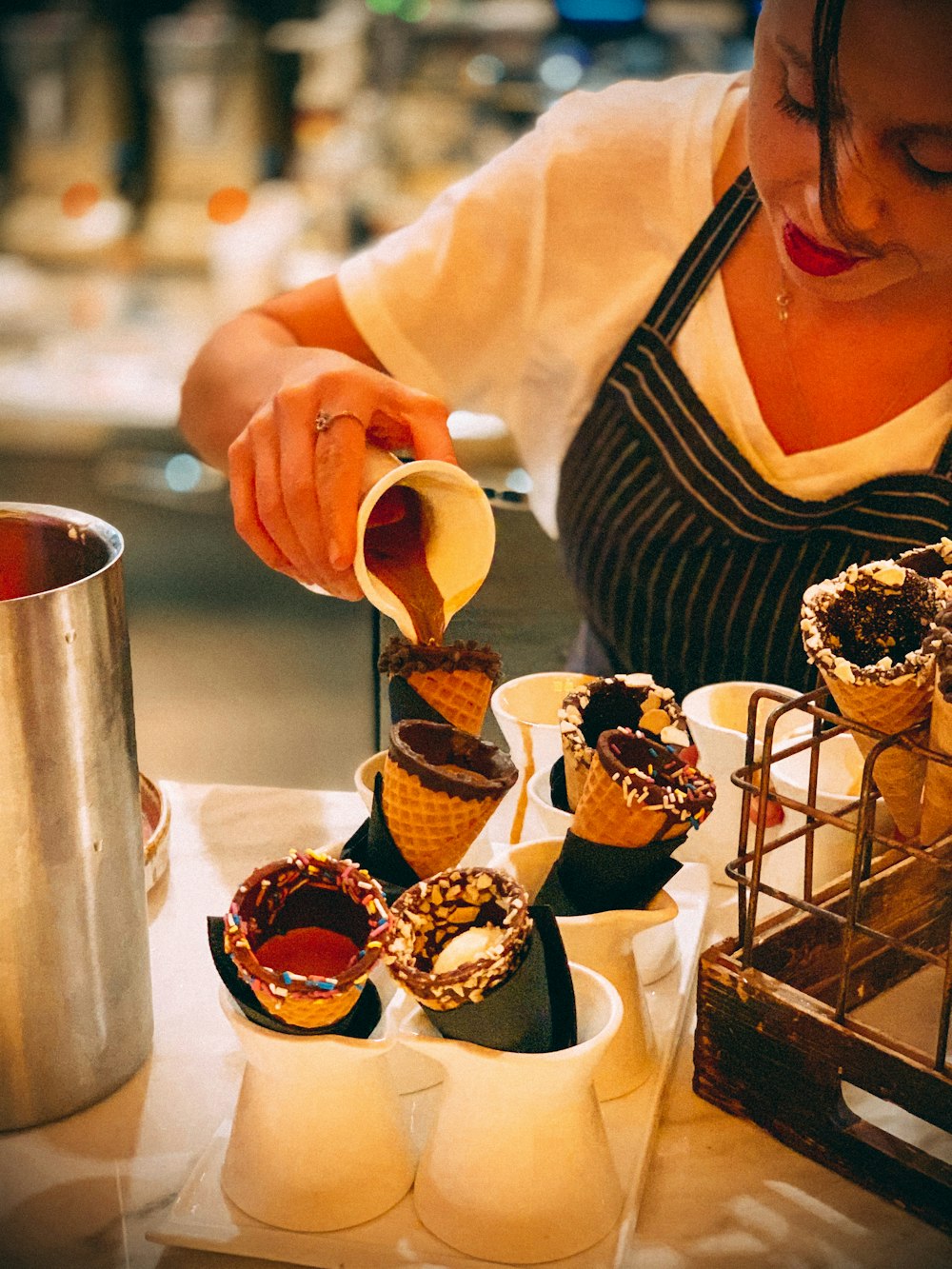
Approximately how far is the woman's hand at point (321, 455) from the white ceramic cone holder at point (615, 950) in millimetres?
323

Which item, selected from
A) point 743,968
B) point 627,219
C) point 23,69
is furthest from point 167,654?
point 743,968

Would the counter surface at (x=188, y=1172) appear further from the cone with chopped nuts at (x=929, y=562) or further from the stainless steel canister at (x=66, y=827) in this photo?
the cone with chopped nuts at (x=929, y=562)

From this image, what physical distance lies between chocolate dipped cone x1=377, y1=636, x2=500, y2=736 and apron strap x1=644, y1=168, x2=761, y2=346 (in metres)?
0.80

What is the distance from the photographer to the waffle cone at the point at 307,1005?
82 centimetres

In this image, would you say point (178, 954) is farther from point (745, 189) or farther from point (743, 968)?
point (745, 189)

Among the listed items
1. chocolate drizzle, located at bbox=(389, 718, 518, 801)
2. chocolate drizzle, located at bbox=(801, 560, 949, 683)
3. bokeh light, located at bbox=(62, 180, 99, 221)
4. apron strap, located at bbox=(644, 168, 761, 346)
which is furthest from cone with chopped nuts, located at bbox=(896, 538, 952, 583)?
bokeh light, located at bbox=(62, 180, 99, 221)

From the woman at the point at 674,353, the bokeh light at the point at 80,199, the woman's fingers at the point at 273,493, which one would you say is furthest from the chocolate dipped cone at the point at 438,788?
the bokeh light at the point at 80,199

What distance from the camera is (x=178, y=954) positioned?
119cm

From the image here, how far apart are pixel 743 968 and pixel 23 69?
383 cm

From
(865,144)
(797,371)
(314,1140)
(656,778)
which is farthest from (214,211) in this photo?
(314,1140)

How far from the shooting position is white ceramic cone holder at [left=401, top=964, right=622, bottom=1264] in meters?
0.84

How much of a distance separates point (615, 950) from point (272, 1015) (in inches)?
10.6

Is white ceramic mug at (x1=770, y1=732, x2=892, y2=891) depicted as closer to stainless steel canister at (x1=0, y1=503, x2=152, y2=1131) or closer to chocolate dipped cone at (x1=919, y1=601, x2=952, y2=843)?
chocolate dipped cone at (x1=919, y1=601, x2=952, y2=843)

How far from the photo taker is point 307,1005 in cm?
82
